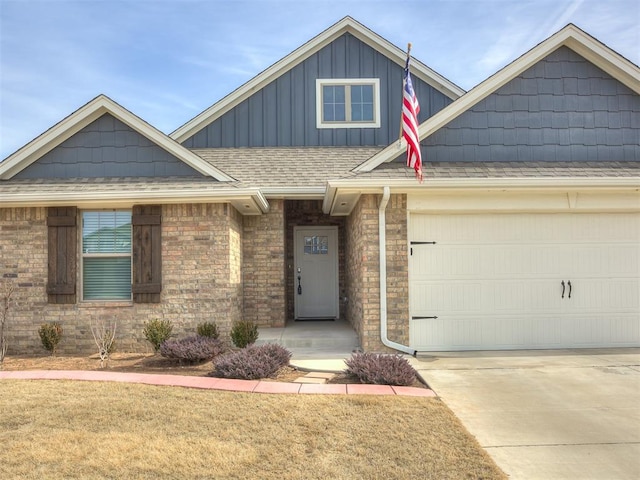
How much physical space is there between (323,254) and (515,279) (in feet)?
17.6

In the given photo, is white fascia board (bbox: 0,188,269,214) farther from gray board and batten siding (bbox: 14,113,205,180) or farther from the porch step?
the porch step

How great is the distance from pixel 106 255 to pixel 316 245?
5.41m

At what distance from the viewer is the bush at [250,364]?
265 inches

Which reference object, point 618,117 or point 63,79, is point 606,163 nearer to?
point 618,117

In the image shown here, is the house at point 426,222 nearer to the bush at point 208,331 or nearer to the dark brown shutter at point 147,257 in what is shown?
the dark brown shutter at point 147,257

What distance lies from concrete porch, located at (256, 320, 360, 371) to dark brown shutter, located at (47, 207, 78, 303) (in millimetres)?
3469

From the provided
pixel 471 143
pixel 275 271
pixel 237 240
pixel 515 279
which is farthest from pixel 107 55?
pixel 515 279

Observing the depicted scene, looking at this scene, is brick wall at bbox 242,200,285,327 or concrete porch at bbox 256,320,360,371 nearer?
concrete porch at bbox 256,320,360,371

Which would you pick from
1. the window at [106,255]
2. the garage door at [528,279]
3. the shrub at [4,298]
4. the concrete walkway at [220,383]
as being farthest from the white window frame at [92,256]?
the garage door at [528,279]

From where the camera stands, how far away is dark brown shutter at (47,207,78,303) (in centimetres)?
904

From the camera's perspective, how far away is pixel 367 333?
28.0 feet

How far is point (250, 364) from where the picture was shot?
22.3 feet

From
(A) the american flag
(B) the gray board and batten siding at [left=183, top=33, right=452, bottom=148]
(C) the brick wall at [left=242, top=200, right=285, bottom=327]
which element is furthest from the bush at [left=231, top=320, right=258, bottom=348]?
(B) the gray board and batten siding at [left=183, top=33, right=452, bottom=148]

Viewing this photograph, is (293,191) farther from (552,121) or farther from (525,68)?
(552,121)
